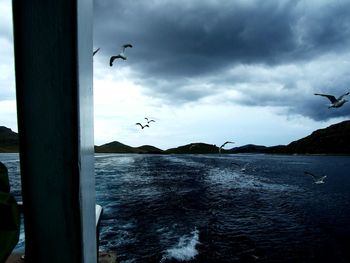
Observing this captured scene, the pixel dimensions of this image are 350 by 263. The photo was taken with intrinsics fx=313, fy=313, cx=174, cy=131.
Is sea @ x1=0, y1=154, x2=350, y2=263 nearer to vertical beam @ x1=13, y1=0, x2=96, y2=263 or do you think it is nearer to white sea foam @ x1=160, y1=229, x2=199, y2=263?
white sea foam @ x1=160, y1=229, x2=199, y2=263

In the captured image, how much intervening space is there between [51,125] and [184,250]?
24517mm

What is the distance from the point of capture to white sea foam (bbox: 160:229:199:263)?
2227 cm

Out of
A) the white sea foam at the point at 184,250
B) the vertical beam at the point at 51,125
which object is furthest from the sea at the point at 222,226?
the vertical beam at the point at 51,125

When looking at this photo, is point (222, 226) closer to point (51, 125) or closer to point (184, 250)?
point (184, 250)

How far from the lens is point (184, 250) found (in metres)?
23.8

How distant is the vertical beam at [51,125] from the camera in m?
1.06

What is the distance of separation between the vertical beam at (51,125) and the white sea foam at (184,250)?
71.6 ft

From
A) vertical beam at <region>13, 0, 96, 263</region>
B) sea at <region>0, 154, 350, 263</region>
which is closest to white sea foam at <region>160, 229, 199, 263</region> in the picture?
sea at <region>0, 154, 350, 263</region>

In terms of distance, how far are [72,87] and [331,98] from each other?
34574mm

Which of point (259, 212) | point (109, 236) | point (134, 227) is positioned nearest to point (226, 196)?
point (259, 212)

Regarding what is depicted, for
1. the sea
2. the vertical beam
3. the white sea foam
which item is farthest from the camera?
the sea

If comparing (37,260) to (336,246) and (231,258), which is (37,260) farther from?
(336,246)

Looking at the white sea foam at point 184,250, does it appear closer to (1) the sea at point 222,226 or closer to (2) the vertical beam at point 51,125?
(1) the sea at point 222,226

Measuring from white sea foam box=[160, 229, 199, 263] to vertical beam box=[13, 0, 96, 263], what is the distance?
71.6 ft
